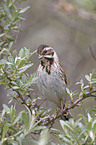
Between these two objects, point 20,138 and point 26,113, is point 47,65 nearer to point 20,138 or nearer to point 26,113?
point 26,113

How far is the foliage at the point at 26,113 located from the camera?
2244 millimetres

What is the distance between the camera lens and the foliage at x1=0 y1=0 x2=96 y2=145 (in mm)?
2244

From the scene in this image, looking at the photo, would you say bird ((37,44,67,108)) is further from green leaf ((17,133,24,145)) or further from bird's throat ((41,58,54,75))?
green leaf ((17,133,24,145))

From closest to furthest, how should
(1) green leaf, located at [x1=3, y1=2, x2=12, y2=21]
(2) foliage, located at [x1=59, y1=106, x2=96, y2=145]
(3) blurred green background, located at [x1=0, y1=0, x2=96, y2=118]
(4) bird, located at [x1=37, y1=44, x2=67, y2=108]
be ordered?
(2) foliage, located at [x1=59, y1=106, x2=96, y2=145] → (1) green leaf, located at [x1=3, y1=2, x2=12, y2=21] → (4) bird, located at [x1=37, y1=44, x2=67, y2=108] → (3) blurred green background, located at [x1=0, y1=0, x2=96, y2=118]

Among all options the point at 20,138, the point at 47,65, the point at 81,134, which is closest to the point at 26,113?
the point at 20,138

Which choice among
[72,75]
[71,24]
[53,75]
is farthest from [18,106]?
[71,24]

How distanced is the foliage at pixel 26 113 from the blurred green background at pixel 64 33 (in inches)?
110

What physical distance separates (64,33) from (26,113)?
5362 millimetres

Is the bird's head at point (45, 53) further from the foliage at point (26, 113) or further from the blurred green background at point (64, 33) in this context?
the blurred green background at point (64, 33)

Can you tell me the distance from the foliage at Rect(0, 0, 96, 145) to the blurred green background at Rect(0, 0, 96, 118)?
9.20 feet

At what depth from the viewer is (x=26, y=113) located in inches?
101

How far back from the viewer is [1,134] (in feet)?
7.54

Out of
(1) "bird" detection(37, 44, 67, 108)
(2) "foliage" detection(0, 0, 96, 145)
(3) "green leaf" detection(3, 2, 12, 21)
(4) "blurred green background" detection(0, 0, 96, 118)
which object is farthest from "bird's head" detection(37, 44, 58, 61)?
(4) "blurred green background" detection(0, 0, 96, 118)

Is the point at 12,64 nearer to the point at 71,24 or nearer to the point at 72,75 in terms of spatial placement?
the point at 72,75
